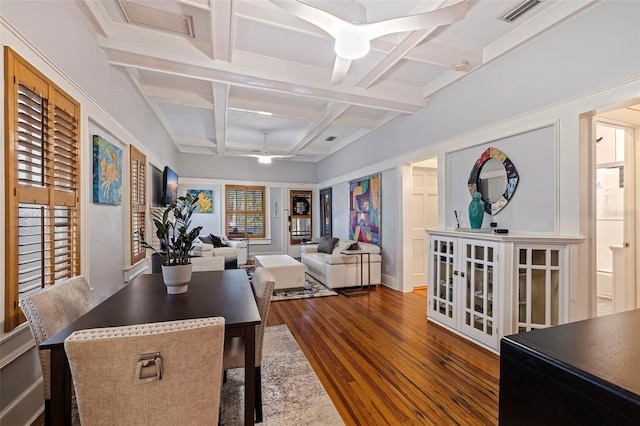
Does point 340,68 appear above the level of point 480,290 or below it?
above

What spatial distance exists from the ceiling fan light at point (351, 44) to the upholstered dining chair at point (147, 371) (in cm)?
198

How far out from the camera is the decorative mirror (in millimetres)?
2990

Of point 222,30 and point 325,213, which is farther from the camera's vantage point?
point 325,213

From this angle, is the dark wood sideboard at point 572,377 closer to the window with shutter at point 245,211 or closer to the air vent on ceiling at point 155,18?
the air vent on ceiling at point 155,18

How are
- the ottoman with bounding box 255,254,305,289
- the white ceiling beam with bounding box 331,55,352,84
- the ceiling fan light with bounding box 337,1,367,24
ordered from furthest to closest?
the ottoman with bounding box 255,254,305,289 < the white ceiling beam with bounding box 331,55,352,84 < the ceiling fan light with bounding box 337,1,367,24

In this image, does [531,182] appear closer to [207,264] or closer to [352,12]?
[352,12]

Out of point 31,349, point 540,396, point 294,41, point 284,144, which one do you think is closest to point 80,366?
point 31,349

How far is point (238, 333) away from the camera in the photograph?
1.42m

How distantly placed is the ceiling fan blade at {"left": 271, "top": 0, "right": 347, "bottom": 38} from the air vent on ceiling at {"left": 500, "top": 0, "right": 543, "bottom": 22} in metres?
1.70

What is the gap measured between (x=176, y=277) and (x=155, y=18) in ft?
7.65

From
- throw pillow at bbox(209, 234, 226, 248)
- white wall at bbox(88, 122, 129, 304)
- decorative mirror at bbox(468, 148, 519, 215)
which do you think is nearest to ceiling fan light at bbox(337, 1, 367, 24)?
decorative mirror at bbox(468, 148, 519, 215)

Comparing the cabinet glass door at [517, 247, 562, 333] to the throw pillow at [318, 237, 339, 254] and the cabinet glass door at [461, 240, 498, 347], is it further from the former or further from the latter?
the throw pillow at [318, 237, 339, 254]

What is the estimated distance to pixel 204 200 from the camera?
775 cm

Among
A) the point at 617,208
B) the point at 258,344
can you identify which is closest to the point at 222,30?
the point at 258,344
